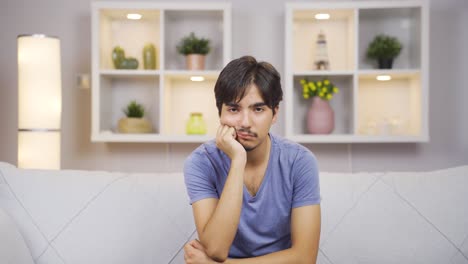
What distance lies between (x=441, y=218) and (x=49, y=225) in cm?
134

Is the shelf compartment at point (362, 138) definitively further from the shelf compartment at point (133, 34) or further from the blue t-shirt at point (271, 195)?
the blue t-shirt at point (271, 195)

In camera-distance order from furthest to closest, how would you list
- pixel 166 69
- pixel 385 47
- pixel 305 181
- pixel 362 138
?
1. pixel 166 69
2. pixel 385 47
3. pixel 362 138
4. pixel 305 181

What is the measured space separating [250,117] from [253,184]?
0.74 feet

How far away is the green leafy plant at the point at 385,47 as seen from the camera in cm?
362

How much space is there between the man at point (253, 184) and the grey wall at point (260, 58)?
2025 millimetres

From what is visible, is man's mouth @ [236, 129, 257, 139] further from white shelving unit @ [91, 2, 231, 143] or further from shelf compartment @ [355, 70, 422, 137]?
shelf compartment @ [355, 70, 422, 137]

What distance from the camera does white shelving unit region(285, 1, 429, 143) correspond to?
3.54 metres

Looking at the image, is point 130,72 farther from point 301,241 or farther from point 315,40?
point 301,241

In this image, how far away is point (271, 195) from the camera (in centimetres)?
176

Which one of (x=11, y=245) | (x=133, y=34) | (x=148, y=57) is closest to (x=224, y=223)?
(x=11, y=245)

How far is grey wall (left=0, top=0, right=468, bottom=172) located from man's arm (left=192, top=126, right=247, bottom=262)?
2.10 metres

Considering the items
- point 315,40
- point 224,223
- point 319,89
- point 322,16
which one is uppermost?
point 322,16

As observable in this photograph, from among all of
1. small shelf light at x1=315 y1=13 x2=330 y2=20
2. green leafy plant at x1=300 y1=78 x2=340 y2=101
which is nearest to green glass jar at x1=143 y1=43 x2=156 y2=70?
green leafy plant at x1=300 y1=78 x2=340 y2=101

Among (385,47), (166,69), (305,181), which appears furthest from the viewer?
(166,69)
